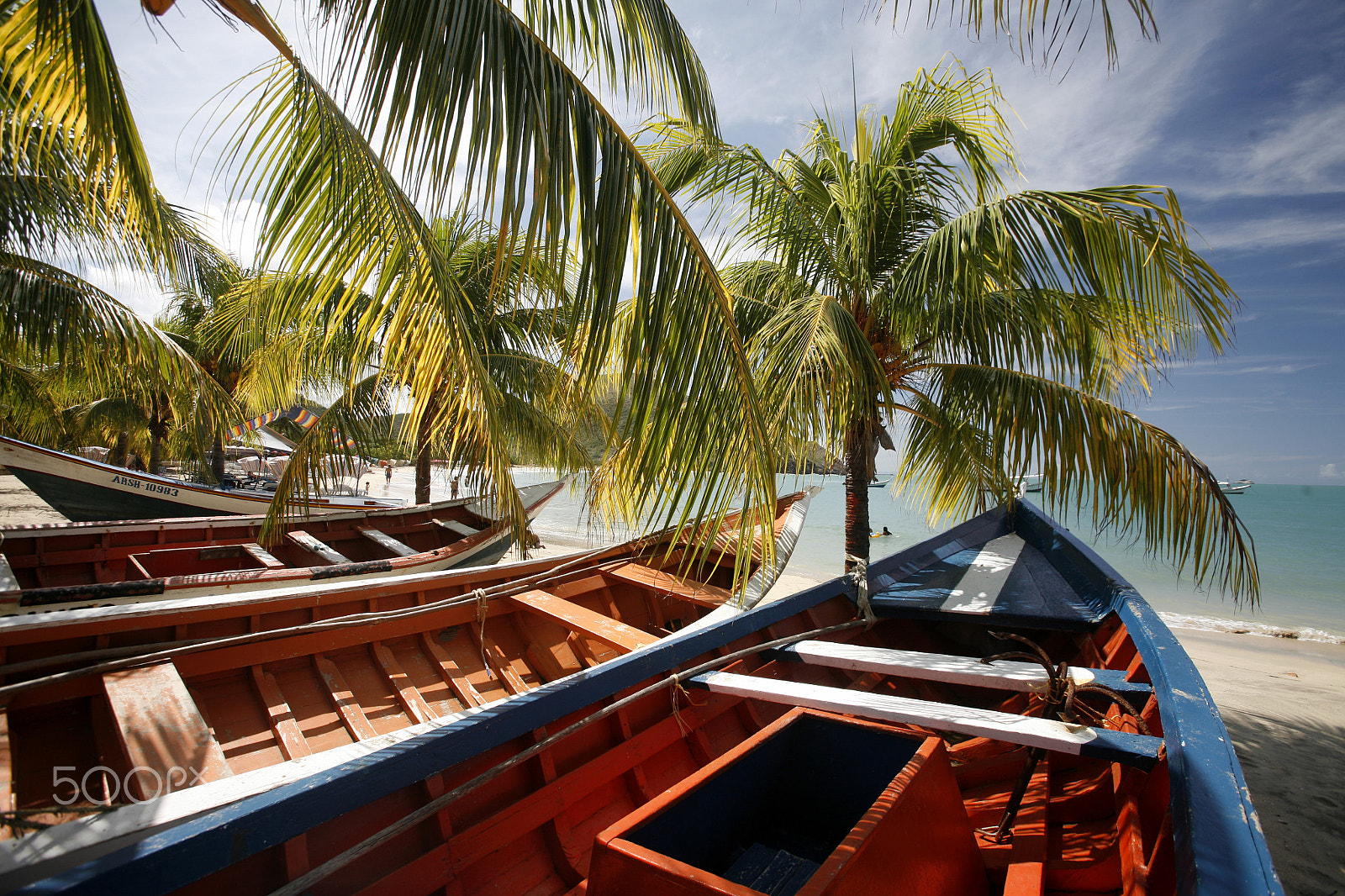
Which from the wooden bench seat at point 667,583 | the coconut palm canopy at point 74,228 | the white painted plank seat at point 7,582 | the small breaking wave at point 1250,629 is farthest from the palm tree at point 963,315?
the small breaking wave at point 1250,629

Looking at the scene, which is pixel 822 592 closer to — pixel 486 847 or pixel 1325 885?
pixel 486 847

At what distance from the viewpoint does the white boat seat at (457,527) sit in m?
7.94

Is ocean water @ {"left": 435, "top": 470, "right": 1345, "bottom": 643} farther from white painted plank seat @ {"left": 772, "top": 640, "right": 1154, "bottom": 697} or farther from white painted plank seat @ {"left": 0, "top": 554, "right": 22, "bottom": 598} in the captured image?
white painted plank seat @ {"left": 0, "top": 554, "right": 22, "bottom": 598}

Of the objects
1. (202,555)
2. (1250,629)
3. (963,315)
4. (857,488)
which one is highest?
(963,315)

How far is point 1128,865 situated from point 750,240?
4.96 meters

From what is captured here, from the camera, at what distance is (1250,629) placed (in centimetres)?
1317

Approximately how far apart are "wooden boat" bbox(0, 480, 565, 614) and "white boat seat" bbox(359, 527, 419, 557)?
0.8 inches

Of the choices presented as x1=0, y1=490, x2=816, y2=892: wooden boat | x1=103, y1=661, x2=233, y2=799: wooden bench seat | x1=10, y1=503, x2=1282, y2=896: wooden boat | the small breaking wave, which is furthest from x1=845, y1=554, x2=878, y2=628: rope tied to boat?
the small breaking wave

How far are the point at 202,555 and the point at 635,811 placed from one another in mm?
5768

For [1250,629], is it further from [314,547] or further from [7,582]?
[7,582]

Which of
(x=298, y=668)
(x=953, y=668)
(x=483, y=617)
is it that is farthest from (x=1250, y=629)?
(x=298, y=668)

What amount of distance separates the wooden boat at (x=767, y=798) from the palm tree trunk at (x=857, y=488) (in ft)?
8.00

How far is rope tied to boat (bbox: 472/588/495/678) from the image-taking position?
347cm

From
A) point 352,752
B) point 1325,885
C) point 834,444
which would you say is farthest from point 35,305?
point 1325,885
